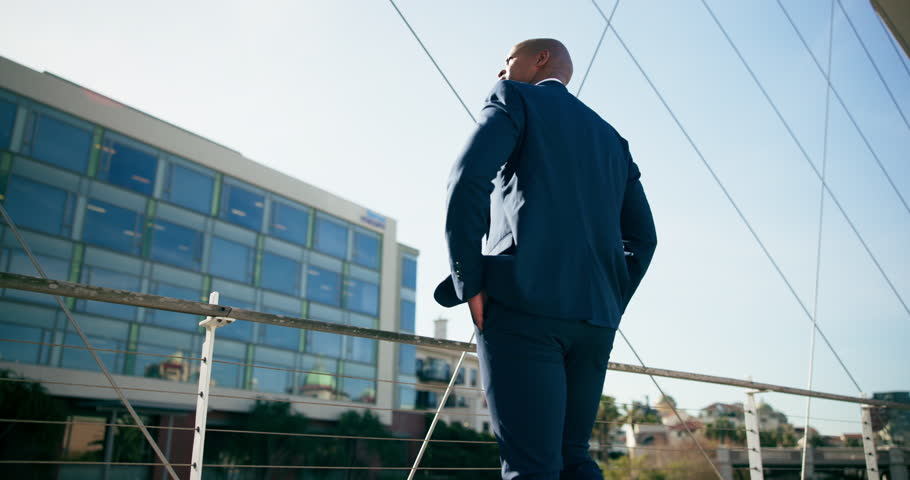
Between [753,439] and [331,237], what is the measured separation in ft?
55.6

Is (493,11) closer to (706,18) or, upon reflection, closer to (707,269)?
(706,18)

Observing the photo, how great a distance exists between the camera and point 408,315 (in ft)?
67.3

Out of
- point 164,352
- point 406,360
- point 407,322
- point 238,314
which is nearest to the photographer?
point 238,314

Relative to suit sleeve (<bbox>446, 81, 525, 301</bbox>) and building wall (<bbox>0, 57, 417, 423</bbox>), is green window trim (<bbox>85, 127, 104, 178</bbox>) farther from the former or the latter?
suit sleeve (<bbox>446, 81, 525, 301</bbox>)

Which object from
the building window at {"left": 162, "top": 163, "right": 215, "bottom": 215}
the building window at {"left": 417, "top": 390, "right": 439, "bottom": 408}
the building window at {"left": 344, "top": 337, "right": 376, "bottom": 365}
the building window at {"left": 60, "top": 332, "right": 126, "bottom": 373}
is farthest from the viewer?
the building window at {"left": 417, "top": 390, "right": 439, "bottom": 408}

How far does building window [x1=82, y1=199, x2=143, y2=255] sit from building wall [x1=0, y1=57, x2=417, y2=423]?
2 cm

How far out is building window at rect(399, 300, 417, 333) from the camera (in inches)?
798

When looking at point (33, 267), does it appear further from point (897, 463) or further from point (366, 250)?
point (897, 463)

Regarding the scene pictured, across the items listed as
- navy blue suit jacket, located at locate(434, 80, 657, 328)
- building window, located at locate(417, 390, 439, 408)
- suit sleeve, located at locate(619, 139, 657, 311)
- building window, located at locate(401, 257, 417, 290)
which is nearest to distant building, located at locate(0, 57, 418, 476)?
building window, located at locate(401, 257, 417, 290)

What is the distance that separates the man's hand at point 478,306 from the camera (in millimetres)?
782

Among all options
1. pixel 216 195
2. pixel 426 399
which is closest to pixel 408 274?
pixel 426 399

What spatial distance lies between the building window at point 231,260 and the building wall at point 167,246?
29 millimetres

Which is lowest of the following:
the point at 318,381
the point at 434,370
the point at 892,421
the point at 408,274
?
the point at 892,421

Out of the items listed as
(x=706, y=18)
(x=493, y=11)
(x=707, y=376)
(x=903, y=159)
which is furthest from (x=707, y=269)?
(x=707, y=376)
